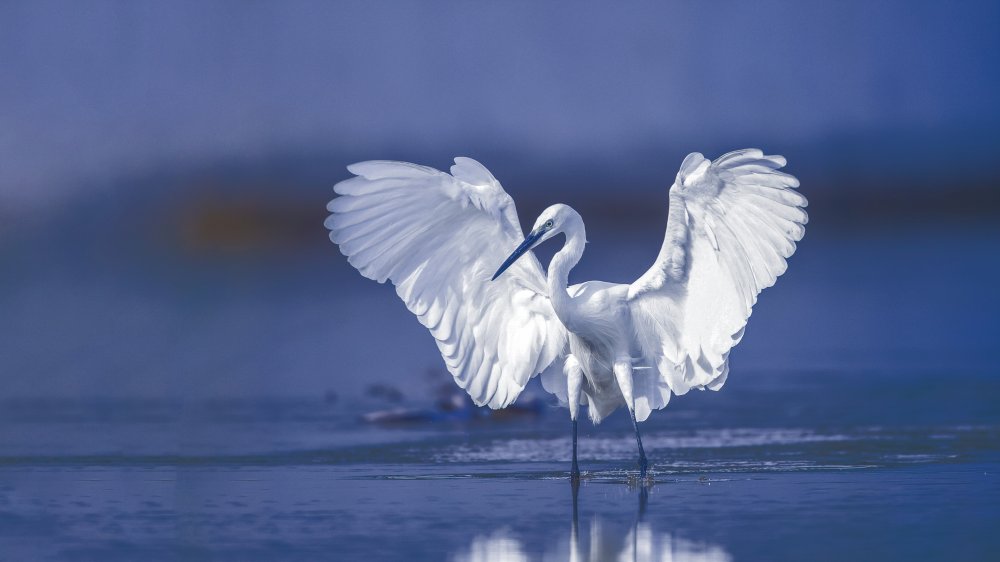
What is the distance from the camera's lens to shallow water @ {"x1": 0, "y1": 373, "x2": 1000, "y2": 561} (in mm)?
6066

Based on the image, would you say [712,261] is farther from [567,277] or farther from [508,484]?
[508,484]

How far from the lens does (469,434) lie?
10.5 metres

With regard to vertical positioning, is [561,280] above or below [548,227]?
below

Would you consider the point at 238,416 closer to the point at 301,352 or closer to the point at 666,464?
the point at 666,464

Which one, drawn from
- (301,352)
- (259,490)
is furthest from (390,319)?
(259,490)

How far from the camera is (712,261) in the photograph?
8.12 metres

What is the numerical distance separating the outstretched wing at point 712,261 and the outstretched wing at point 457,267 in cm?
62

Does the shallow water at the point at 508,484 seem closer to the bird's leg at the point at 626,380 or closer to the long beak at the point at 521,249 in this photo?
the bird's leg at the point at 626,380

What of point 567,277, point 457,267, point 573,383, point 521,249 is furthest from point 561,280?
point 457,267

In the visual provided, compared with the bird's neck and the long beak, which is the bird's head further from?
the bird's neck

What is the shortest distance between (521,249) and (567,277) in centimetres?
30

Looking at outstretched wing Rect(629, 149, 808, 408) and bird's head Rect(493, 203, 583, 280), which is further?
bird's head Rect(493, 203, 583, 280)

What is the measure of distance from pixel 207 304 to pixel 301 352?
664cm

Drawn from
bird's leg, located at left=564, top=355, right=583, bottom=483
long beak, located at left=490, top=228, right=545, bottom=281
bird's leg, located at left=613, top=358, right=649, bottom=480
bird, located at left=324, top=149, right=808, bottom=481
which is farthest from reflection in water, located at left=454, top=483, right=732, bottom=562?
long beak, located at left=490, top=228, right=545, bottom=281
